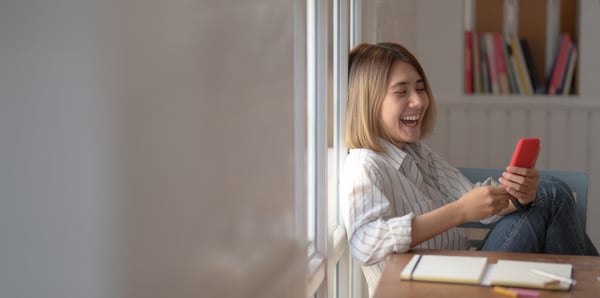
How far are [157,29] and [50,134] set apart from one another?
0.59 ft

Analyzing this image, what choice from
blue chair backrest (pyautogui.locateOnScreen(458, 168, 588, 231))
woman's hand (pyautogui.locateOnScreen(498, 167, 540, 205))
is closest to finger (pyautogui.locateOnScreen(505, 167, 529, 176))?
woman's hand (pyautogui.locateOnScreen(498, 167, 540, 205))

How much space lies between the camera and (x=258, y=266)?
3.51 feet

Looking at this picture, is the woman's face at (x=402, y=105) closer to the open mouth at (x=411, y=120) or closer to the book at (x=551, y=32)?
the open mouth at (x=411, y=120)

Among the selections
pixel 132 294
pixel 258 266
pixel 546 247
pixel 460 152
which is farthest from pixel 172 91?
pixel 460 152

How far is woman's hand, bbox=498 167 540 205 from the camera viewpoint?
1.80m

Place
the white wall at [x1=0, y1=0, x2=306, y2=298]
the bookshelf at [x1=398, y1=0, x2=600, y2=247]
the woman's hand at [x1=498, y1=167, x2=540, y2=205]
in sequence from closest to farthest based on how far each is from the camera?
the white wall at [x1=0, y1=0, x2=306, y2=298], the woman's hand at [x1=498, y1=167, x2=540, y2=205], the bookshelf at [x1=398, y1=0, x2=600, y2=247]

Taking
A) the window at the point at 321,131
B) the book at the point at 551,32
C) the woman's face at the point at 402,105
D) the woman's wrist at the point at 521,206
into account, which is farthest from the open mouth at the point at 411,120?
the book at the point at 551,32

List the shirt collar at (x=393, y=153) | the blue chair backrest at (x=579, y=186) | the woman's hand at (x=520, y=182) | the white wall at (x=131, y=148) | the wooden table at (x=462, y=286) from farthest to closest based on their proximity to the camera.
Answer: the blue chair backrest at (x=579, y=186)
the shirt collar at (x=393, y=153)
the woman's hand at (x=520, y=182)
the wooden table at (x=462, y=286)
the white wall at (x=131, y=148)

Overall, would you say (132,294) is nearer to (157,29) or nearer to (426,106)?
(157,29)

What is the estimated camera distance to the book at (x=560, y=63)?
11.6 feet

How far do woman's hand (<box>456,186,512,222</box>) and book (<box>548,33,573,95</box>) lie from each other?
76.3 inches

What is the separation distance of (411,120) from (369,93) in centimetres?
12

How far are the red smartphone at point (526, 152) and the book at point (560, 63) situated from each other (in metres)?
1.84

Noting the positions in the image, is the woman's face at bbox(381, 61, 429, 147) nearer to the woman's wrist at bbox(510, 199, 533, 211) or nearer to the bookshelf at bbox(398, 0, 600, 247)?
the woman's wrist at bbox(510, 199, 533, 211)
